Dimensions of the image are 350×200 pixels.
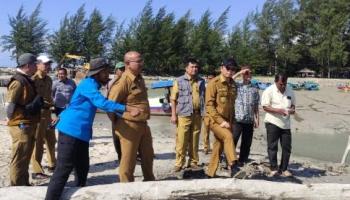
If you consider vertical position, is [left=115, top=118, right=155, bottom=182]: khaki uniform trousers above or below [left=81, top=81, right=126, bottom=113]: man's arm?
below

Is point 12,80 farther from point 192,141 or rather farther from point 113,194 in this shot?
point 192,141

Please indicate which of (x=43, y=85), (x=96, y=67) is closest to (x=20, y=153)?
(x=96, y=67)

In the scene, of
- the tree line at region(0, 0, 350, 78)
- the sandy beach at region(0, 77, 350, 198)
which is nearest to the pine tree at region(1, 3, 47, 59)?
the tree line at region(0, 0, 350, 78)

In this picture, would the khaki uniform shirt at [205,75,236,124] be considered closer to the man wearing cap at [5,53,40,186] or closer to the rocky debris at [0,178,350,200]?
the rocky debris at [0,178,350,200]

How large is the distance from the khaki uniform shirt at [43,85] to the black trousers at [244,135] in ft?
10.0

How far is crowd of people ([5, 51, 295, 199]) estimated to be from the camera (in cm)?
573

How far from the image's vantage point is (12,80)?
6266 millimetres

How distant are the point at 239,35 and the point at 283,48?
5.71 m

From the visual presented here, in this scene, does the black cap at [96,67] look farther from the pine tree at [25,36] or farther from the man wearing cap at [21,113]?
the pine tree at [25,36]

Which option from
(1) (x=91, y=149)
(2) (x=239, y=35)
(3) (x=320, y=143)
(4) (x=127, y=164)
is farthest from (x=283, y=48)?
(4) (x=127, y=164)

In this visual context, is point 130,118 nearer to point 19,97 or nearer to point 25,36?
point 19,97

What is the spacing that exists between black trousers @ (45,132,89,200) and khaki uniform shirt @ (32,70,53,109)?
194 cm

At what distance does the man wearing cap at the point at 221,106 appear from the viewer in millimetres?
7242

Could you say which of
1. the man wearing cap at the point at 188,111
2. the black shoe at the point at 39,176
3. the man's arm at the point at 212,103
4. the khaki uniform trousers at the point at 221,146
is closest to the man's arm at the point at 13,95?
the black shoe at the point at 39,176
